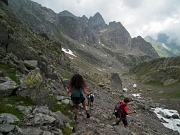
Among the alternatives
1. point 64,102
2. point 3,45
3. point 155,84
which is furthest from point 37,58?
point 155,84

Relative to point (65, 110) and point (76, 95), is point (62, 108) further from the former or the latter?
point (76, 95)

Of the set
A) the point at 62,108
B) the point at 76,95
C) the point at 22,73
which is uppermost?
the point at 22,73

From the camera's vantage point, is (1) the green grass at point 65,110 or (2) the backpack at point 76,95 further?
(2) the backpack at point 76,95

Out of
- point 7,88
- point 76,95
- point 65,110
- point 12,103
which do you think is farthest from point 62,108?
point 7,88

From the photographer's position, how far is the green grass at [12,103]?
10213 millimetres

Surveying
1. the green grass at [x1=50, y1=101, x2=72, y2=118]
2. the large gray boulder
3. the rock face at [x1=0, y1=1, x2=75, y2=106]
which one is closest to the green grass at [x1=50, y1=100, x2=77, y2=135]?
the green grass at [x1=50, y1=101, x2=72, y2=118]

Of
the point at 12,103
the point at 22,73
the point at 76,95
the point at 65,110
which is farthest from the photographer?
the point at 22,73

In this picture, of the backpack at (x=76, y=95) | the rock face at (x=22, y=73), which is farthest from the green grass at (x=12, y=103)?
the backpack at (x=76, y=95)

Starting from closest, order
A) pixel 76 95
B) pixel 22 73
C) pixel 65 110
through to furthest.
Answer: pixel 76 95, pixel 65 110, pixel 22 73

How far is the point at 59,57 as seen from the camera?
56.6 metres

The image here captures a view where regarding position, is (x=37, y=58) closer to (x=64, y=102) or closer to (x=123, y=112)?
(x=64, y=102)

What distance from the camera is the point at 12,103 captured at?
457 inches

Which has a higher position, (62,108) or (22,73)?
(22,73)

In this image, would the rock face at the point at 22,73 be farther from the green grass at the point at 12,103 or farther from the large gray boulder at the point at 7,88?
the green grass at the point at 12,103
